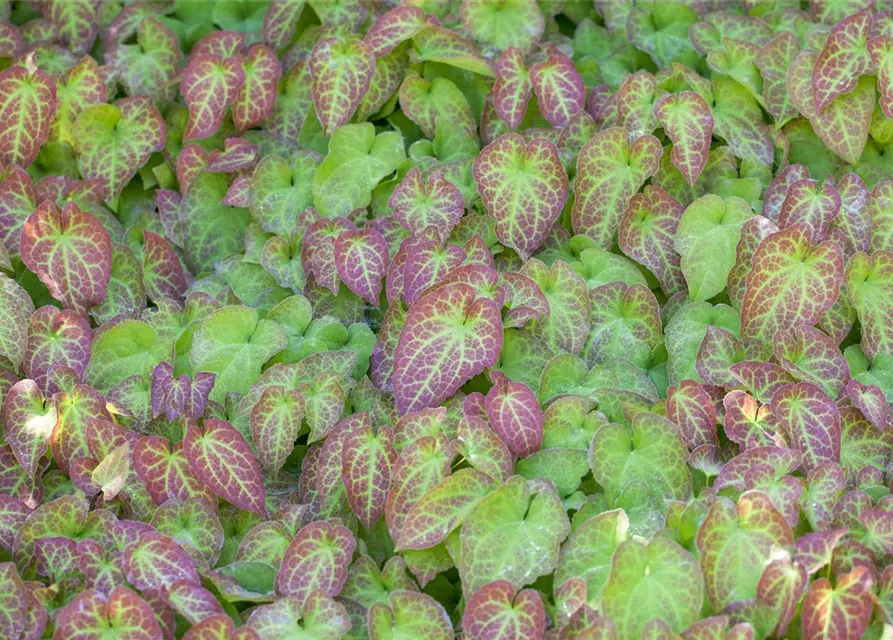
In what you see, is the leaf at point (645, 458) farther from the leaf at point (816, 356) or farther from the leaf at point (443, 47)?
the leaf at point (443, 47)

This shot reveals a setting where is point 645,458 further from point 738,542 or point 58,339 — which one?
point 58,339

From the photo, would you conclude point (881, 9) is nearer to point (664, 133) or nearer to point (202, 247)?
point (664, 133)

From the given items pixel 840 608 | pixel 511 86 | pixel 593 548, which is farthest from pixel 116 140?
pixel 840 608

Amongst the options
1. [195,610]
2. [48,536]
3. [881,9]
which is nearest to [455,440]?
[195,610]

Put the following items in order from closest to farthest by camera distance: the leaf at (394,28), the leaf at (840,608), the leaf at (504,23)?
the leaf at (840,608), the leaf at (394,28), the leaf at (504,23)

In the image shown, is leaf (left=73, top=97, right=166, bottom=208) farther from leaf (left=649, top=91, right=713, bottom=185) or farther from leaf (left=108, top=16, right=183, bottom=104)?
leaf (left=649, top=91, right=713, bottom=185)

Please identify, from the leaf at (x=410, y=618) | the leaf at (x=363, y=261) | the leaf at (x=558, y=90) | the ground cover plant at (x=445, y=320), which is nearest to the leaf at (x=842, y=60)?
the ground cover plant at (x=445, y=320)

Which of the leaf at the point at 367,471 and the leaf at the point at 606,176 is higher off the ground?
the leaf at the point at 606,176
